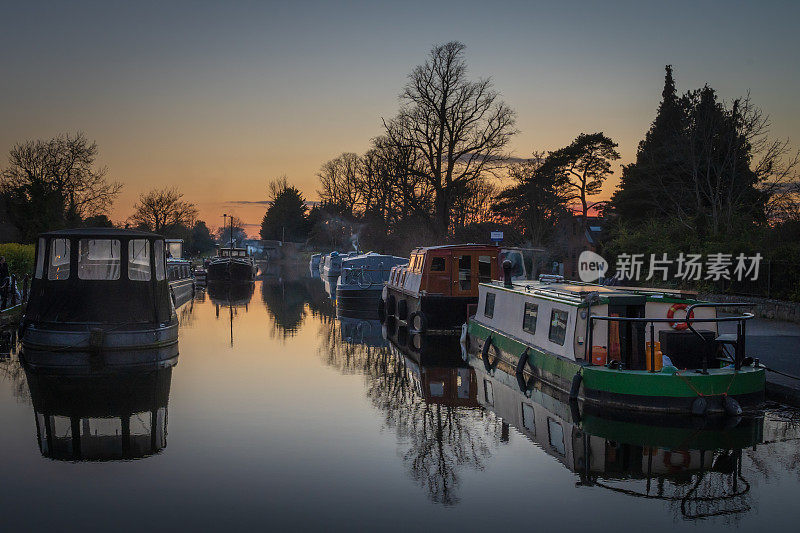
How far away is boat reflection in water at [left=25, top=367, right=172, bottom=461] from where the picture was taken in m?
11.0

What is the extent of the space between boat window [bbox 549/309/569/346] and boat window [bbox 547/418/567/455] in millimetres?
2483

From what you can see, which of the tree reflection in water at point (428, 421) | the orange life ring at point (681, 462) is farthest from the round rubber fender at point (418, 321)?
the orange life ring at point (681, 462)

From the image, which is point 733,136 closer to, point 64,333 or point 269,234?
point 64,333

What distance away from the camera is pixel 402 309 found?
1064 inches

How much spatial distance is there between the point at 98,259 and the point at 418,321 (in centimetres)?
1039

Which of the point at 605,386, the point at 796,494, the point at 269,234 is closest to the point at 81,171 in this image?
the point at 605,386

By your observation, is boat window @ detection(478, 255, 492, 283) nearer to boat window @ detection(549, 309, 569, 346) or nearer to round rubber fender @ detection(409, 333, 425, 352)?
round rubber fender @ detection(409, 333, 425, 352)

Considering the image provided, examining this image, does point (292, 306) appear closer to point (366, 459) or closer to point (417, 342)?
point (417, 342)

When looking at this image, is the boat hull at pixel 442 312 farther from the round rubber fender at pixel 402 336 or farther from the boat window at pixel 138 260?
the boat window at pixel 138 260

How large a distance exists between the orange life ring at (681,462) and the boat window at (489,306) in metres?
9.81

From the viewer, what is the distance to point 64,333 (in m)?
18.0

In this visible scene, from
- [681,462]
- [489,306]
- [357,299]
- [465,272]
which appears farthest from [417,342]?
[357,299]

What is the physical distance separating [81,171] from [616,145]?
146 ft

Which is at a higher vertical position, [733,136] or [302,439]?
[733,136]
